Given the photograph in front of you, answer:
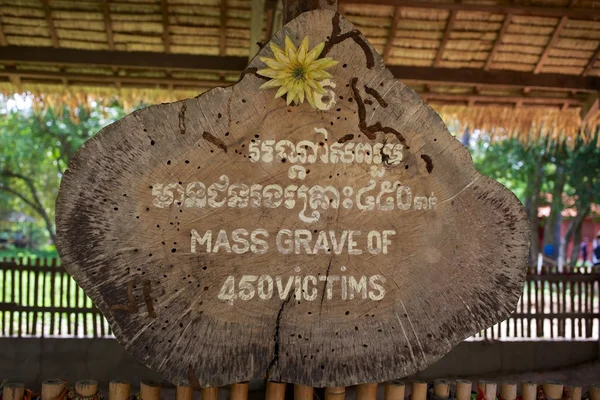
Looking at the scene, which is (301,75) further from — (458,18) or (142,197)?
(458,18)

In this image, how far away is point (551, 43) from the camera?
504 cm

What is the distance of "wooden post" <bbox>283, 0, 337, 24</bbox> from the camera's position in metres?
2.56

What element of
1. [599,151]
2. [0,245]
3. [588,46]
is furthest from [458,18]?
[0,245]

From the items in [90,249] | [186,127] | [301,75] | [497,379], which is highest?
[301,75]

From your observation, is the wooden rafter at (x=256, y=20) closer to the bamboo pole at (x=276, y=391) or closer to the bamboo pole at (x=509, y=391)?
the bamboo pole at (x=276, y=391)

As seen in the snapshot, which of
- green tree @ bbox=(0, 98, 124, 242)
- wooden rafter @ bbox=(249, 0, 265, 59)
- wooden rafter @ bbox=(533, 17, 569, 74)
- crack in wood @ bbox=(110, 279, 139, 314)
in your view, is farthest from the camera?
green tree @ bbox=(0, 98, 124, 242)

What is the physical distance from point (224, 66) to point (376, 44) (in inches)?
55.5

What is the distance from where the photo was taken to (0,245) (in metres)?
25.9

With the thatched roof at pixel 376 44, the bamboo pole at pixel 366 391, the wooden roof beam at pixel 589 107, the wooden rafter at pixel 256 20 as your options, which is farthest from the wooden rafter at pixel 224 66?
the bamboo pole at pixel 366 391

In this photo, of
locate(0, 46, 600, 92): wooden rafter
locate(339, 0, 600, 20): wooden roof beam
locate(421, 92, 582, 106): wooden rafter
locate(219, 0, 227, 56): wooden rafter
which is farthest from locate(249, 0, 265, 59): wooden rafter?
locate(421, 92, 582, 106): wooden rafter

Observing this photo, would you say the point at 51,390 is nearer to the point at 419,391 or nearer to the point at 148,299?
the point at 148,299

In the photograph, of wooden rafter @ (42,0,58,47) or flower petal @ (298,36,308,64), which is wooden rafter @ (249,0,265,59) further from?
flower petal @ (298,36,308,64)

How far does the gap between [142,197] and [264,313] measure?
65cm

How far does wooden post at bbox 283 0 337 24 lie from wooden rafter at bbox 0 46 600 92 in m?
2.51
